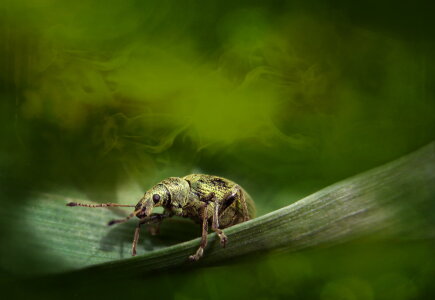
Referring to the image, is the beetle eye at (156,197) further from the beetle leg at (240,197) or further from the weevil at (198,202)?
the beetle leg at (240,197)

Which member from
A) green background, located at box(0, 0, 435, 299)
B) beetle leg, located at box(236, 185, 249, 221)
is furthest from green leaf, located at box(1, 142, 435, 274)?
beetle leg, located at box(236, 185, 249, 221)

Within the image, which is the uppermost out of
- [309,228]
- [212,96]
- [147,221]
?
[212,96]

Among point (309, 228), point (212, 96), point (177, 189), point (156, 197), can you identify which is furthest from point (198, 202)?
point (309, 228)

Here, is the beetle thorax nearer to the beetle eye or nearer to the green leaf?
the beetle eye

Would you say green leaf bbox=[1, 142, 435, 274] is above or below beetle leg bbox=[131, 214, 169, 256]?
below

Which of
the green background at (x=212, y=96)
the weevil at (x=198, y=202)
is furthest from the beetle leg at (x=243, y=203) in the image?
the green background at (x=212, y=96)

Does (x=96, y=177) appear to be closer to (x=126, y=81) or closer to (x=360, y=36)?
(x=126, y=81)

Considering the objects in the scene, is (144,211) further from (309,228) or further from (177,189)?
(309,228)
